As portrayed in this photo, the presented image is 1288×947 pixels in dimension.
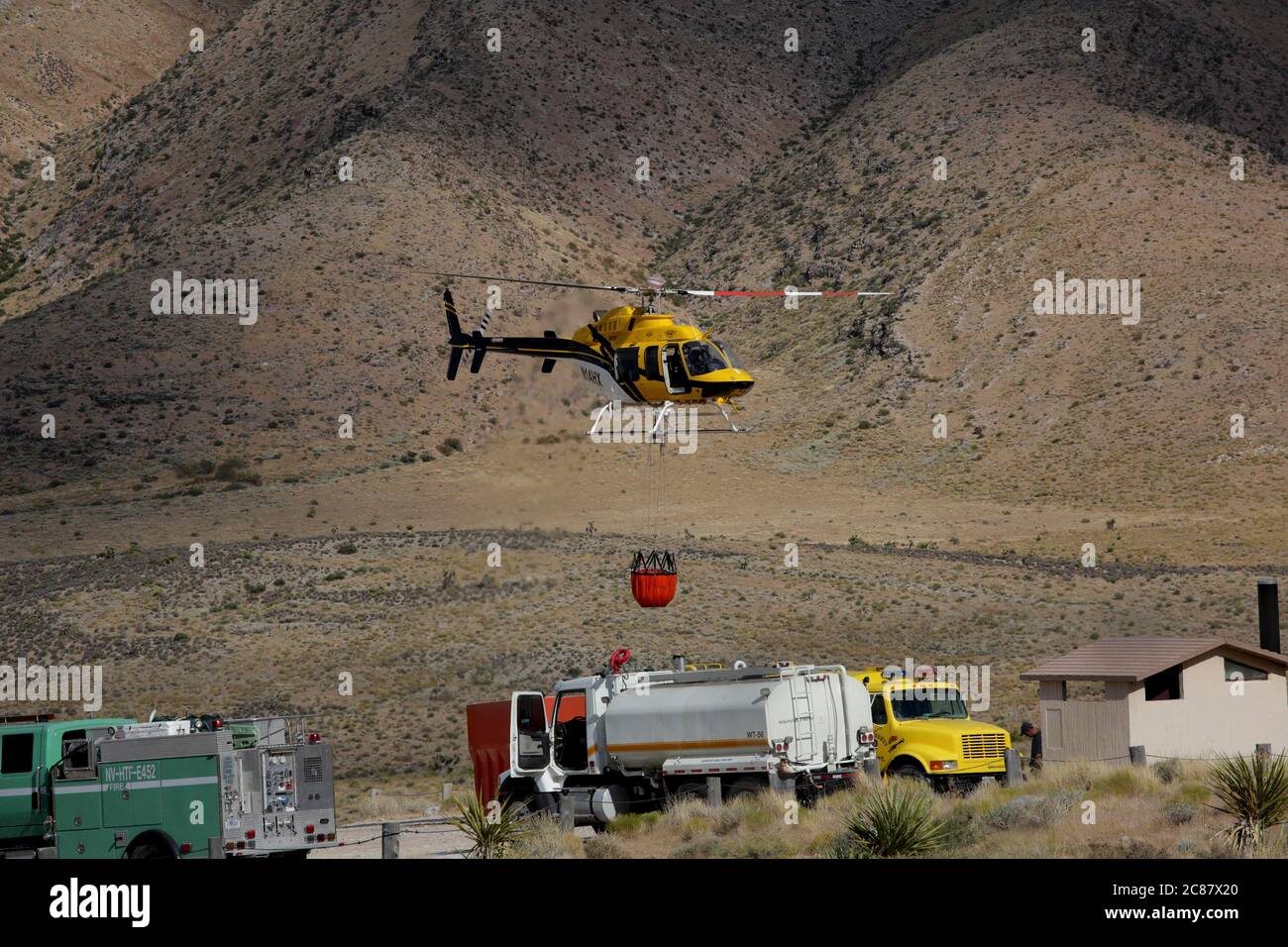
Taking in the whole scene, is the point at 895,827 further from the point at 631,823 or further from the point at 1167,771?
the point at 1167,771

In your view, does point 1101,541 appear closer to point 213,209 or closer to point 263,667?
point 263,667

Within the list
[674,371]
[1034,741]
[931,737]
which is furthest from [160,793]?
[674,371]

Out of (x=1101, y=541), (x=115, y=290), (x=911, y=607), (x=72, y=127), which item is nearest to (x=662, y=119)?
(x=115, y=290)

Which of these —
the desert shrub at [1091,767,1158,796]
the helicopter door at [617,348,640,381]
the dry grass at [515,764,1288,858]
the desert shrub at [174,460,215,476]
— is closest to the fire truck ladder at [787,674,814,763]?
the dry grass at [515,764,1288,858]

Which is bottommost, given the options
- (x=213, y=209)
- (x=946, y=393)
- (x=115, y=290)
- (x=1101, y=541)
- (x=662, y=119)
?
(x=1101, y=541)

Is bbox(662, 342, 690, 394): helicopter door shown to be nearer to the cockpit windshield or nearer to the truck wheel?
the cockpit windshield

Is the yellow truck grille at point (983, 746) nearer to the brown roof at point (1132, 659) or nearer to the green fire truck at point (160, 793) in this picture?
the brown roof at point (1132, 659)
